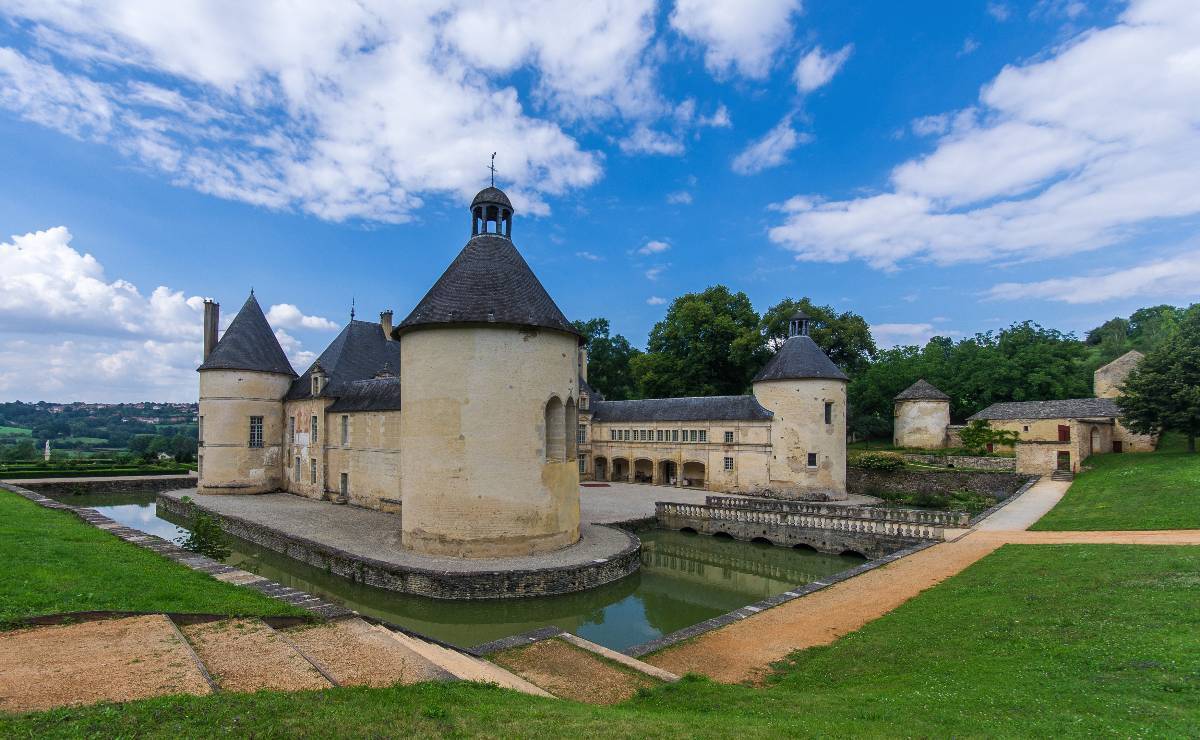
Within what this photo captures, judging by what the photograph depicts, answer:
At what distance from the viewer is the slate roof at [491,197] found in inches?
651

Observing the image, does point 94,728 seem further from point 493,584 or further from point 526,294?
point 526,294

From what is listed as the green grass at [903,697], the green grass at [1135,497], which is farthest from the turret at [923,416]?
the green grass at [903,697]

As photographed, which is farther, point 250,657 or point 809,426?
point 809,426

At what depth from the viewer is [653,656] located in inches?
326

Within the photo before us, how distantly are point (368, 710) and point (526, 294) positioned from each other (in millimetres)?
12007

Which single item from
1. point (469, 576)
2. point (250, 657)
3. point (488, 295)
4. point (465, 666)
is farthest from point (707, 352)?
point (250, 657)

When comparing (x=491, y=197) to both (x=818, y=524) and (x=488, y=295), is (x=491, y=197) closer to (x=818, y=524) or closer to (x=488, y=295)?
(x=488, y=295)

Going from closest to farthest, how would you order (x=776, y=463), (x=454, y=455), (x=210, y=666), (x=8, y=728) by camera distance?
(x=8, y=728), (x=210, y=666), (x=454, y=455), (x=776, y=463)

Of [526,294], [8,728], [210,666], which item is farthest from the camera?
[526,294]

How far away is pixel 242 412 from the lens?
2706 cm

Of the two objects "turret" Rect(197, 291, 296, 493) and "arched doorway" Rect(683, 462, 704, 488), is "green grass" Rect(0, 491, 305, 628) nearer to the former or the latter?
"turret" Rect(197, 291, 296, 493)

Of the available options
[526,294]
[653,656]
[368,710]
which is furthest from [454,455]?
[368,710]

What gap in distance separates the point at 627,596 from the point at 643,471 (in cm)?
2057

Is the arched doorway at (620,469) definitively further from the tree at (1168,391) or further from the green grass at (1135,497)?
the tree at (1168,391)
